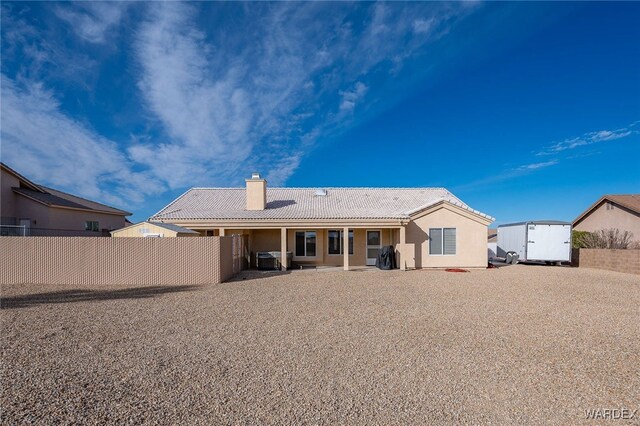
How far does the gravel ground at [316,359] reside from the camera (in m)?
3.54

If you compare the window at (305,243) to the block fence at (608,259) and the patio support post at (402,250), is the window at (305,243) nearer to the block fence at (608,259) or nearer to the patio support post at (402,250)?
the patio support post at (402,250)

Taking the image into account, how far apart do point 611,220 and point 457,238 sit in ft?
54.9

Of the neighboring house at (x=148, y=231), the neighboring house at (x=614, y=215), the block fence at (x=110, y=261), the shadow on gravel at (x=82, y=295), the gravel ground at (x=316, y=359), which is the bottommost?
the shadow on gravel at (x=82, y=295)

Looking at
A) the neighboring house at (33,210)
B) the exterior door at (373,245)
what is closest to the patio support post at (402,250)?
the exterior door at (373,245)

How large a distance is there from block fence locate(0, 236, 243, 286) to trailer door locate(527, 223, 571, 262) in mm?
18449

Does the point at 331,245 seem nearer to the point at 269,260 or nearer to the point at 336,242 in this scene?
the point at 336,242

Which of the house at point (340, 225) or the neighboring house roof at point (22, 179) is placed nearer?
the house at point (340, 225)

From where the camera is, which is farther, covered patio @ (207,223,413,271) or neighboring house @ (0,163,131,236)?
covered patio @ (207,223,413,271)

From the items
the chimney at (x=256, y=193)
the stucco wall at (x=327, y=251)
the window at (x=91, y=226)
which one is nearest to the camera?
the stucco wall at (x=327, y=251)

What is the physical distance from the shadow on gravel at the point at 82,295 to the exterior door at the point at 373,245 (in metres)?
10.1

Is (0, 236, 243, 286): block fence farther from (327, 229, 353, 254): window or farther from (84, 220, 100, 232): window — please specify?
(84, 220, 100, 232): window

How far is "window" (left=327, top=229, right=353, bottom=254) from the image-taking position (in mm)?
18422

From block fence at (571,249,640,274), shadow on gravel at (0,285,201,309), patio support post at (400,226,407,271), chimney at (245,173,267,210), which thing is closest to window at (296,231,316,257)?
Answer: chimney at (245,173,267,210)

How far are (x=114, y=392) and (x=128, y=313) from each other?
176 inches
